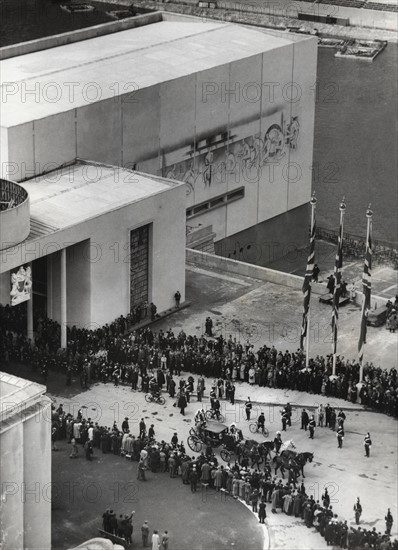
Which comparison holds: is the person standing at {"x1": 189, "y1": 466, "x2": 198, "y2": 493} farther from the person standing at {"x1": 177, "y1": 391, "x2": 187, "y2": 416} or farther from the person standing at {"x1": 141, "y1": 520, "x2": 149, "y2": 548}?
the person standing at {"x1": 177, "y1": 391, "x2": 187, "y2": 416}

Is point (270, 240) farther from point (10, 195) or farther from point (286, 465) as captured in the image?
point (286, 465)

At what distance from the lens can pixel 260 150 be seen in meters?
106

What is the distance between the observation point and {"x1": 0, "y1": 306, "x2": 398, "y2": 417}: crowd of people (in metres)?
76.8

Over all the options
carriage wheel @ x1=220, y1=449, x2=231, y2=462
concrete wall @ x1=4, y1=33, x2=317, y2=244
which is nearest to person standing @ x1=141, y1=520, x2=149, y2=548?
carriage wheel @ x1=220, y1=449, x2=231, y2=462

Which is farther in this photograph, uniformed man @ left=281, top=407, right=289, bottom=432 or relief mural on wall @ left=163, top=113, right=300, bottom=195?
relief mural on wall @ left=163, top=113, right=300, bottom=195

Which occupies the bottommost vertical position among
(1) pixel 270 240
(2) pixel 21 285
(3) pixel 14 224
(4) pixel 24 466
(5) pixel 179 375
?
(1) pixel 270 240

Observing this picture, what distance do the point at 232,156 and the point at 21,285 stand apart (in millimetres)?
27865

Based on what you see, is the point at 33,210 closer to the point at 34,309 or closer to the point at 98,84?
the point at 34,309

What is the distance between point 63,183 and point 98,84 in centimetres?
926

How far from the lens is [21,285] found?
79.1m

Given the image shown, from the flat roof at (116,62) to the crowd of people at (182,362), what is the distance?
1350cm

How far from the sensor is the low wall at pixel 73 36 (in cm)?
10194

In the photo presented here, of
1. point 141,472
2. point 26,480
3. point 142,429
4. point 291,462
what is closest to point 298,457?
point 291,462

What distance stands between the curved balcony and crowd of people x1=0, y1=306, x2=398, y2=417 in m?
5.46
